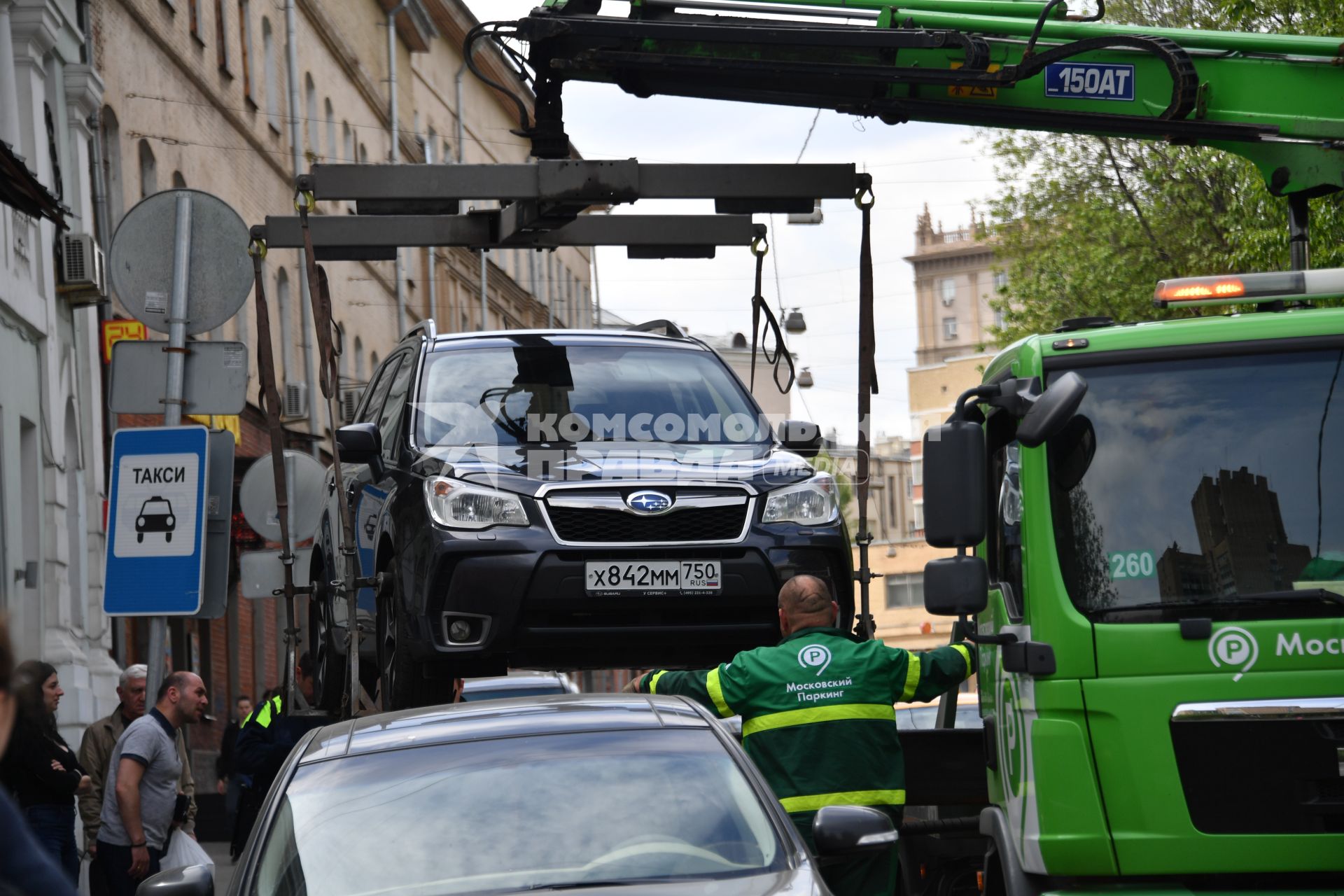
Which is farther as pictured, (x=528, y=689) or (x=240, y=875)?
(x=528, y=689)

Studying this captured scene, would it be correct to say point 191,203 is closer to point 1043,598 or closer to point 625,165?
point 625,165

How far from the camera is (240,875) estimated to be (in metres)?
5.87

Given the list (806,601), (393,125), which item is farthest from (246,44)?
(806,601)

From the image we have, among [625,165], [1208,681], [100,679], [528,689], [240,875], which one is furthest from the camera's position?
[100,679]

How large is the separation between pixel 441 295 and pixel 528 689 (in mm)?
35743

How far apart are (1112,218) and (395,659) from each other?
26.0m

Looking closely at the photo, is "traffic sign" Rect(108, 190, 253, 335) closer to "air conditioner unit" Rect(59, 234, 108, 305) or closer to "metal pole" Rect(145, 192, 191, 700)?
"metal pole" Rect(145, 192, 191, 700)

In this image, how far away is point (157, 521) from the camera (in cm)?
995

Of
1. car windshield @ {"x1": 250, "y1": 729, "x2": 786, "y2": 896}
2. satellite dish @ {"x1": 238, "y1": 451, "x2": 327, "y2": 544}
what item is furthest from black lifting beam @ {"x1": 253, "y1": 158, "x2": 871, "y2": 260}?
satellite dish @ {"x1": 238, "y1": 451, "x2": 327, "y2": 544}

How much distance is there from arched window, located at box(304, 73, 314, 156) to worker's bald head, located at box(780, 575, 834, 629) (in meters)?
31.0

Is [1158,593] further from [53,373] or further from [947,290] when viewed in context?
[947,290]

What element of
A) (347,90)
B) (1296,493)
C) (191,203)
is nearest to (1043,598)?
(1296,493)

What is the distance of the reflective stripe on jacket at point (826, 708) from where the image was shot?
788cm

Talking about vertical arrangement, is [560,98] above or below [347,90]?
below
